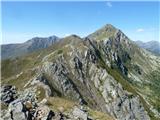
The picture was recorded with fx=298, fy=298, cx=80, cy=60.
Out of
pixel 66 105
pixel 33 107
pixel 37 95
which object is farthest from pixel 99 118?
pixel 37 95

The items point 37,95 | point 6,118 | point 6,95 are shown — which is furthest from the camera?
point 37,95

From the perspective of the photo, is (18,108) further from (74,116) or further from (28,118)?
(74,116)

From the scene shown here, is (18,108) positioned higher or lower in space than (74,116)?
higher

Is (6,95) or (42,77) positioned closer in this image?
(6,95)

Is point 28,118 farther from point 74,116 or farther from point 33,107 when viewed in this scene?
point 74,116

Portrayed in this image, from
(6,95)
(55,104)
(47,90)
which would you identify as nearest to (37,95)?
(47,90)

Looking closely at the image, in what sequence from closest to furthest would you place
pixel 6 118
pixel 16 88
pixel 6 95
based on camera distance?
pixel 6 118, pixel 6 95, pixel 16 88

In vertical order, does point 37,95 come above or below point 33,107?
below

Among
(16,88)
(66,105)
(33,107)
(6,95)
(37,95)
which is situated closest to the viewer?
(33,107)

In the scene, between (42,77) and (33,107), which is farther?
(42,77)
